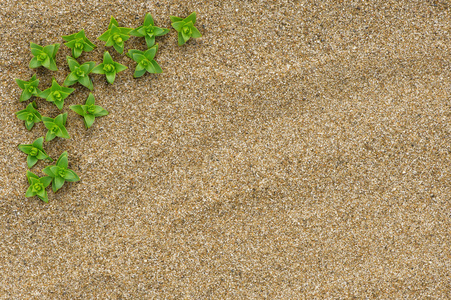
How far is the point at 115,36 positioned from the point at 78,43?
9.0 inches

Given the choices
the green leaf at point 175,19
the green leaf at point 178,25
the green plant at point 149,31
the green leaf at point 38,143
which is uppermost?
the green leaf at point 175,19

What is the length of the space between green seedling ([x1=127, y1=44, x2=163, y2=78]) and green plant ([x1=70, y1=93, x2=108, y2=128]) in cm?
31

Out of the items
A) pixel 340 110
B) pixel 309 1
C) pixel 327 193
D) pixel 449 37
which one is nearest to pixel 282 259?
pixel 327 193

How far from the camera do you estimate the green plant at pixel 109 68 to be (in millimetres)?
1988

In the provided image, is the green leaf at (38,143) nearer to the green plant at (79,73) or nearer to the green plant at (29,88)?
the green plant at (29,88)

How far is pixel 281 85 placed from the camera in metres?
2.09

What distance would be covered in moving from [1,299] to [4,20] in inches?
69.9

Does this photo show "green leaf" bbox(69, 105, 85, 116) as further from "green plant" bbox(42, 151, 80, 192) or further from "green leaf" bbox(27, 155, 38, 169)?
"green leaf" bbox(27, 155, 38, 169)

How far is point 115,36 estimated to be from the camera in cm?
198

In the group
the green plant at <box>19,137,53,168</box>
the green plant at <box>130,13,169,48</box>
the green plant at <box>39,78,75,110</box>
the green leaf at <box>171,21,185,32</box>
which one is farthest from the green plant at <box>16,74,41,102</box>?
the green leaf at <box>171,21,185,32</box>

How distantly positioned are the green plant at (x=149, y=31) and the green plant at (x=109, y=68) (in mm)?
219

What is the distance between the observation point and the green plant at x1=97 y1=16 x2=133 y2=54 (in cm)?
197

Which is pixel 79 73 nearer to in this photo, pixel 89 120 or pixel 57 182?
pixel 89 120

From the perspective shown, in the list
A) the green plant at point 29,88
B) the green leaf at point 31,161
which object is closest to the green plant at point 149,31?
the green plant at point 29,88
